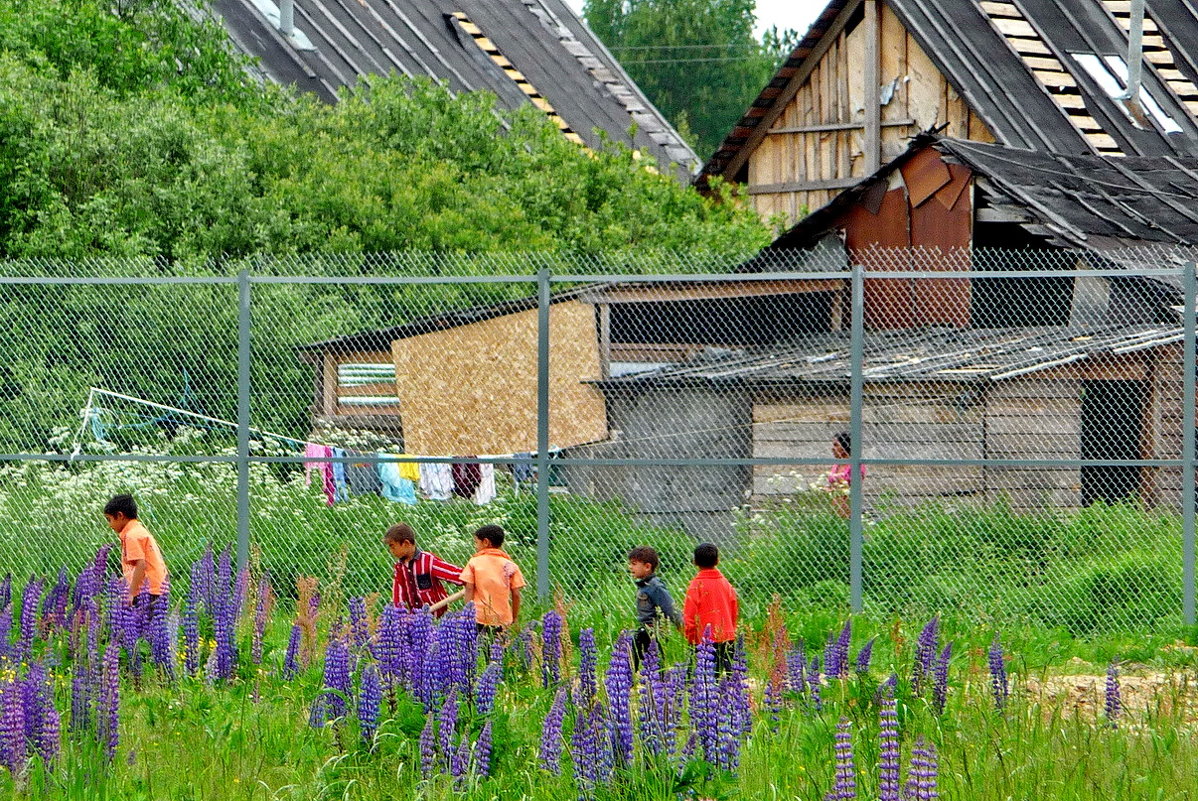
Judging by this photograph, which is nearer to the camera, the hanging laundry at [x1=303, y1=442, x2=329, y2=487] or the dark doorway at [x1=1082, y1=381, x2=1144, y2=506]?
the hanging laundry at [x1=303, y1=442, x2=329, y2=487]

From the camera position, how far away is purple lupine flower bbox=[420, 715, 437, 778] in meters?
6.02

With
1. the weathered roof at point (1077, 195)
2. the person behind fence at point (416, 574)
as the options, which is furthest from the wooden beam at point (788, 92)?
the person behind fence at point (416, 574)

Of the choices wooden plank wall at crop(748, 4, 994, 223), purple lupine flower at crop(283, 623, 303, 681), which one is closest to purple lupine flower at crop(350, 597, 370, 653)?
purple lupine flower at crop(283, 623, 303, 681)

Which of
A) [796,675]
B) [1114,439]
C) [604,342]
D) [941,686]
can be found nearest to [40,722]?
[796,675]

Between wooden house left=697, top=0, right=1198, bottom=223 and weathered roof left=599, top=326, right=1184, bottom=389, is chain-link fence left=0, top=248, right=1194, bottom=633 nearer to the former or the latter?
weathered roof left=599, top=326, right=1184, bottom=389

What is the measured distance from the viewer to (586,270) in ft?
60.6

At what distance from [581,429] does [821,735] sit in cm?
501

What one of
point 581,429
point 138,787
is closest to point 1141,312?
point 581,429

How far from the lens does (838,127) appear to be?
1062 inches

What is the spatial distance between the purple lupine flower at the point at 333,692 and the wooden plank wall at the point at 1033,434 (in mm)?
5836

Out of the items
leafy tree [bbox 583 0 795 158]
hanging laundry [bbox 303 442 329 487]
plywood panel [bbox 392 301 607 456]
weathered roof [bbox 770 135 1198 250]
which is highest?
leafy tree [bbox 583 0 795 158]

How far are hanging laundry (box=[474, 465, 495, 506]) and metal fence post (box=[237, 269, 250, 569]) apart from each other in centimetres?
157

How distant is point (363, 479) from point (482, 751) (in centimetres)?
569

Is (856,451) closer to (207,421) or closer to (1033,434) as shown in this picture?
(1033,434)
